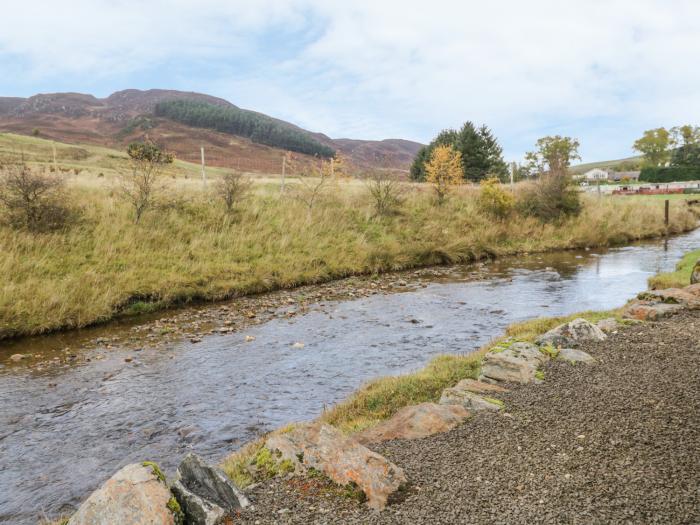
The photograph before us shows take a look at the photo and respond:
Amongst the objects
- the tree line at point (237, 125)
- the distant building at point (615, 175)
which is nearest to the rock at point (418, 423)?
the tree line at point (237, 125)

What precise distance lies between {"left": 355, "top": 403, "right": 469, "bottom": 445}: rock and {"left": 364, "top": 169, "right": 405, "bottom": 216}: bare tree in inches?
854

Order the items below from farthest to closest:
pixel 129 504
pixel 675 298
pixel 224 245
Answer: pixel 224 245 < pixel 675 298 < pixel 129 504

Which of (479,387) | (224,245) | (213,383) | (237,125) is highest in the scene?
(237,125)

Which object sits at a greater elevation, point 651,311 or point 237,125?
point 237,125

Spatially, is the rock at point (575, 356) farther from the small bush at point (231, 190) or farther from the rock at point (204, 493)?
the small bush at point (231, 190)

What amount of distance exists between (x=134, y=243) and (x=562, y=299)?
15253mm

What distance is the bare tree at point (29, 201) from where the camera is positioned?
660 inches

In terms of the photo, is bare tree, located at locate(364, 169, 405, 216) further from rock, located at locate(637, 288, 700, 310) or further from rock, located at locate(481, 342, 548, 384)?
rock, located at locate(481, 342, 548, 384)

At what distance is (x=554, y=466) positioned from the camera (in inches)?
181

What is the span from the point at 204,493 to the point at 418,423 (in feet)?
8.63

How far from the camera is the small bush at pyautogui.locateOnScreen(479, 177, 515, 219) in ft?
100

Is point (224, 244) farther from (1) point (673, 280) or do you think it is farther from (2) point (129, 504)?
(2) point (129, 504)

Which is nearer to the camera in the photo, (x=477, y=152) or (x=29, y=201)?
(x=29, y=201)

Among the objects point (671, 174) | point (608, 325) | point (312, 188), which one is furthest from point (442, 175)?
point (671, 174)
